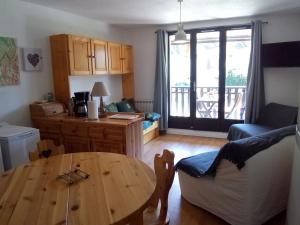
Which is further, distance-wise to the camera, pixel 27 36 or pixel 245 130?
pixel 245 130

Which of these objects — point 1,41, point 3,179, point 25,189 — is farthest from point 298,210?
point 1,41

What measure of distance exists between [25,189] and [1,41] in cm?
234

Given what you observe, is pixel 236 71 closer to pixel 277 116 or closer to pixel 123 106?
pixel 277 116

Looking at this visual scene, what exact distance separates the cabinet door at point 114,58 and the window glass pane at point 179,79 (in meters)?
1.22

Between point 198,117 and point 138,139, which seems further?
point 198,117

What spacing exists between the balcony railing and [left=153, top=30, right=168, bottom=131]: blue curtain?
0.97 ft

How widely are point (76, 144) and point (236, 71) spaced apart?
344 cm

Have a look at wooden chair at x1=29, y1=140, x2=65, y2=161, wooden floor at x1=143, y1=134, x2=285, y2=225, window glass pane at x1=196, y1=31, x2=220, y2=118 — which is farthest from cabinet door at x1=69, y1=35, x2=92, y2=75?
window glass pane at x1=196, y1=31, x2=220, y2=118

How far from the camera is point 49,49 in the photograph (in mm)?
3715

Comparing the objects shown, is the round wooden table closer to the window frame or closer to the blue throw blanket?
the blue throw blanket

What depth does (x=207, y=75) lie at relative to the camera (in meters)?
5.13

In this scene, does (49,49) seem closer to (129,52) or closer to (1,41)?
(1,41)

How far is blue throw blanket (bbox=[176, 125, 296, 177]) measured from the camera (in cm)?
201

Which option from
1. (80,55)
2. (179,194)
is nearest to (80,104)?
(80,55)
